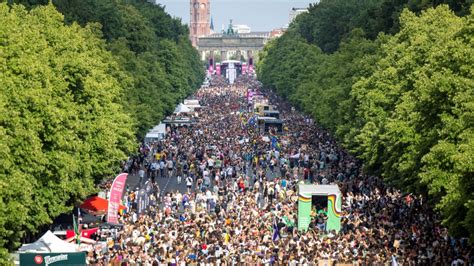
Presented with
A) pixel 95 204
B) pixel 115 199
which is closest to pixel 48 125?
pixel 115 199

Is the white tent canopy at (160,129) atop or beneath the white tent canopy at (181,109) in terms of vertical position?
atop

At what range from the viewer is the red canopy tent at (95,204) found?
60.5 meters

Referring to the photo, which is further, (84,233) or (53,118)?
(84,233)

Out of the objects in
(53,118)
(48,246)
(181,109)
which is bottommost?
(181,109)

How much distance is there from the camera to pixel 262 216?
60375 mm

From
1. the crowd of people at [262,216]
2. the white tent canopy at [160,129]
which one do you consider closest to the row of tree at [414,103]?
the crowd of people at [262,216]

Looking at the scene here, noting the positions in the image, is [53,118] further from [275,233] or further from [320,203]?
[320,203]

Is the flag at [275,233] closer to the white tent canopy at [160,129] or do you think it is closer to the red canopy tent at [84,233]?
the red canopy tent at [84,233]

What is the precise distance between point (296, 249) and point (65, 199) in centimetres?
883

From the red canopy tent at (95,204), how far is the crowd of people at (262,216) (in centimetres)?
126

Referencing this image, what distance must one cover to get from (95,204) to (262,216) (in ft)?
23.2

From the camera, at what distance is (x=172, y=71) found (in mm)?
140375

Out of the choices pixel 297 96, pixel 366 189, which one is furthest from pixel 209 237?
pixel 297 96

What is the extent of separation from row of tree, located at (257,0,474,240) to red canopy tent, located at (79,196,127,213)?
11982 mm
